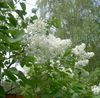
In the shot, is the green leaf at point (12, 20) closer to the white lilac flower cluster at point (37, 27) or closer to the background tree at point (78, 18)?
the white lilac flower cluster at point (37, 27)

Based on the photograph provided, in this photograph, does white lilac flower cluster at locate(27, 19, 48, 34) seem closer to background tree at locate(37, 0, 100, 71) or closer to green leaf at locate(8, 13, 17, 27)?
green leaf at locate(8, 13, 17, 27)

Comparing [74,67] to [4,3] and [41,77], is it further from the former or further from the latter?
[4,3]

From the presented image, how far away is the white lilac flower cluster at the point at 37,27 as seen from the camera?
1.37 m

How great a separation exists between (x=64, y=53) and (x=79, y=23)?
31.9 feet

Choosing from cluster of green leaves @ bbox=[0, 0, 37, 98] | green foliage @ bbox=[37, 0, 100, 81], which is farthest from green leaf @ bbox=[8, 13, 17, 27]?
green foliage @ bbox=[37, 0, 100, 81]

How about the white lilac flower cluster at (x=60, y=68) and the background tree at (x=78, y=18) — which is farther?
the background tree at (x=78, y=18)

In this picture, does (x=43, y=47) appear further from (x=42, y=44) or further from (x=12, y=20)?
(x=12, y=20)

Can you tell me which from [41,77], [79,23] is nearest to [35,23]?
[41,77]

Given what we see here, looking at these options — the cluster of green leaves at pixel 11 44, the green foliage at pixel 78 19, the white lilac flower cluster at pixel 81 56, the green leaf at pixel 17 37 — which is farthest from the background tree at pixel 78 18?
the green leaf at pixel 17 37

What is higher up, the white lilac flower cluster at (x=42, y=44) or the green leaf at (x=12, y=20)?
the green leaf at (x=12, y=20)

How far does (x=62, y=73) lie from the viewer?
139cm

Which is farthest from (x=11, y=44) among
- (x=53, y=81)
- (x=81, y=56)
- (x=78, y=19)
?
(x=78, y=19)

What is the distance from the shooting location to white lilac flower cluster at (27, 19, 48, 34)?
53.9 inches

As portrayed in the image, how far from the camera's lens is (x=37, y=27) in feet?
4.54
